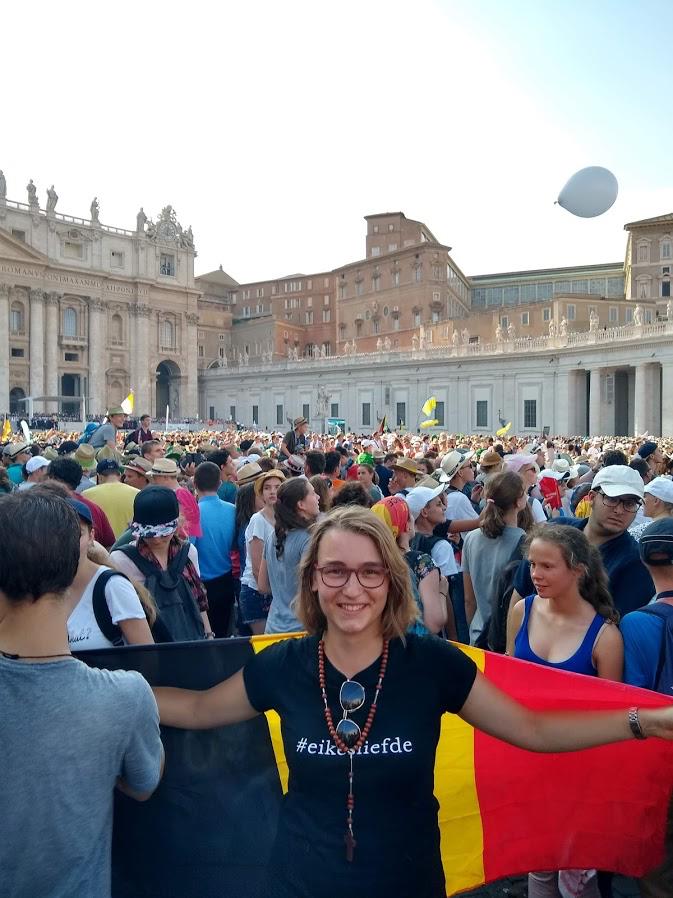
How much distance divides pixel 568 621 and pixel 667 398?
3901 cm

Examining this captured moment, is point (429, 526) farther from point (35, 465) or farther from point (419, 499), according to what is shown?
point (35, 465)

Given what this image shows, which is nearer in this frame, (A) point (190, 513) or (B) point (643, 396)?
(A) point (190, 513)

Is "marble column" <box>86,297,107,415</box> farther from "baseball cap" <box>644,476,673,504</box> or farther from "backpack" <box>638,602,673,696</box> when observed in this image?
"backpack" <box>638,602,673,696</box>

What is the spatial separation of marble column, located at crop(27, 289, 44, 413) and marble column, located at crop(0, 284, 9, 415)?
223cm

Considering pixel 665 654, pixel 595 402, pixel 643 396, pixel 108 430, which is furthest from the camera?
pixel 595 402

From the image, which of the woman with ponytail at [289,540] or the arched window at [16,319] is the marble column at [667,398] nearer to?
the woman with ponytail at [289,540]

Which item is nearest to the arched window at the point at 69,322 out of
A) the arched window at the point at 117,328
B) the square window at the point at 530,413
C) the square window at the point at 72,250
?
the arched window at the point at 117,328

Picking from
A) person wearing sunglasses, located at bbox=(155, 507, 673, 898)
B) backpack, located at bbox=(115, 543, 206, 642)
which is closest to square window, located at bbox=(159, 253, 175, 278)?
backpack, located at bbox=(115, 543, 206, 642)

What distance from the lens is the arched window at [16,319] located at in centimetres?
6334

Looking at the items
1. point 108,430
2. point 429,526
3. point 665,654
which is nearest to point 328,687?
point 665,654

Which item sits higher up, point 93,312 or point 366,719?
point 93,312

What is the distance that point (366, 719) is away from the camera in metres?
2.25

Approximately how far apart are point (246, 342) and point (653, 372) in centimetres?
5046

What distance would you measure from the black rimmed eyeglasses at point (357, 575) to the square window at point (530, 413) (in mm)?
47635
